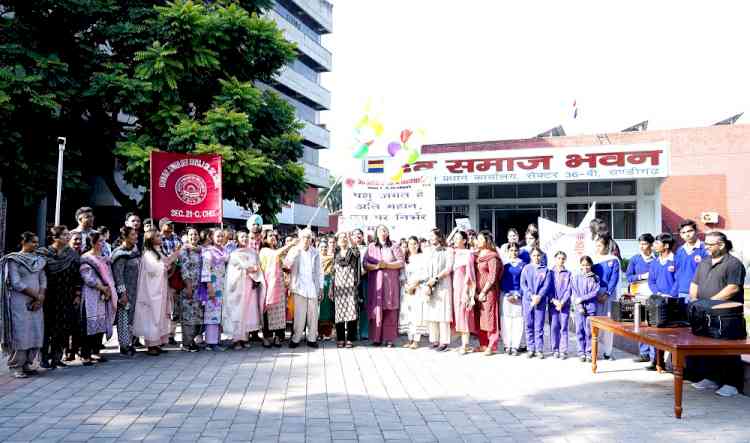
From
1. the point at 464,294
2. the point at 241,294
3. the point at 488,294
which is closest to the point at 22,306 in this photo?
the point at 241,294

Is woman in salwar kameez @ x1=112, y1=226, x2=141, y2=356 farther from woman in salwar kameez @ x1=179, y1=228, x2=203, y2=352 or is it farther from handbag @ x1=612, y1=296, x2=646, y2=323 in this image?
handbag @ x1=612, y1=296, x2=646, y2=323

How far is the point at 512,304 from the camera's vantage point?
30.3 feet

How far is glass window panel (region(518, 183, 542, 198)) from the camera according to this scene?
26547 millimetres

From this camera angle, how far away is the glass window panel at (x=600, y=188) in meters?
25.7

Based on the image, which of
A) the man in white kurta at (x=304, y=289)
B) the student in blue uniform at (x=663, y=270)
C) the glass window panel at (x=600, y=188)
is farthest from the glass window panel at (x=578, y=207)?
the man in white kurta at (x=304, y=289)

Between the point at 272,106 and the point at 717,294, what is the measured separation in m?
13.8

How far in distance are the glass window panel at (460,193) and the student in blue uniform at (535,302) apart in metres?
18.3

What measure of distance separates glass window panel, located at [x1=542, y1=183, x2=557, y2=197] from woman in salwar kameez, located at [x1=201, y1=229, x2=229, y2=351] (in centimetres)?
1957

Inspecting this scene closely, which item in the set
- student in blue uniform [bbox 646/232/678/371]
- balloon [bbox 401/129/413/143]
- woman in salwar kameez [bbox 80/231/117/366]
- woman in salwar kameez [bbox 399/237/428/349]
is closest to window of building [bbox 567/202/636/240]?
balloon [bbox 401/129/413/143]

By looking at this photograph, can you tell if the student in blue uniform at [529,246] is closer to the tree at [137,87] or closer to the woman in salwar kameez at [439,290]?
the woman in salwar kameez at [439,290]

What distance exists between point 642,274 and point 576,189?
18.2 meters

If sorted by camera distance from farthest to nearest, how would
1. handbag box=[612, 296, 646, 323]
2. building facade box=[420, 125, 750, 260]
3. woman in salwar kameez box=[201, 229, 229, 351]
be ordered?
building facade box=[420, 125, 750, 260], woman in salwar kameez box=[201, 229, 229, 351], handbag box=[612, 296, 646, 323]

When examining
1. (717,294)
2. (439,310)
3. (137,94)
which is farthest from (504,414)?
(137,94)

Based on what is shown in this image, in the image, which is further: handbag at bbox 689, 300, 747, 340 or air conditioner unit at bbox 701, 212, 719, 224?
air conditioner unit at bbox 701, 212, 719, 224
